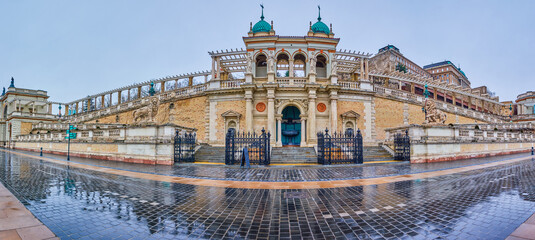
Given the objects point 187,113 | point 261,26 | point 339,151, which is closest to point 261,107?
point 187,113

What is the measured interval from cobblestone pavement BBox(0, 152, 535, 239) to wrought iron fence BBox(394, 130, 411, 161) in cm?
723

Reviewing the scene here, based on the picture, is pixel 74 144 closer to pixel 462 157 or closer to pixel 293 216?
pixel 293 216

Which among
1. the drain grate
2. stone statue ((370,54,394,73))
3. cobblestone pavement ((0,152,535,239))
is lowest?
the drain grate

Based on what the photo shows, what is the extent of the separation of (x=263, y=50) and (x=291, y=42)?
10.4ft

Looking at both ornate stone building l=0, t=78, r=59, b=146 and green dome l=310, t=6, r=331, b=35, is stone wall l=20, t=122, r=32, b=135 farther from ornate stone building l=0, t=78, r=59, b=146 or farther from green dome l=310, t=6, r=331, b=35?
→ green dome l=310, t=6, r=331, b=35

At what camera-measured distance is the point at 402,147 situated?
15406 mm

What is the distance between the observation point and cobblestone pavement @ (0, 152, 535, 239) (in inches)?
146

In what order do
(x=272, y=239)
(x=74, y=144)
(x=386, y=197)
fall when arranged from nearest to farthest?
(x=272, y=239), (x=386, y=197), (x=74, y=144)

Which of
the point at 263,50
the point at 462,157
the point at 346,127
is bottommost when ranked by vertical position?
the point at 462,157

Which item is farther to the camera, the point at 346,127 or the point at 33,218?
the point at 346,127

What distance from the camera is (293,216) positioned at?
4512 millimetres

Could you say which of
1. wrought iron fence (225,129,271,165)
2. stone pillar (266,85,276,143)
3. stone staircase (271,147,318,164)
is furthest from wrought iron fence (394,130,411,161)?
stone pillar (266,85,276,143)

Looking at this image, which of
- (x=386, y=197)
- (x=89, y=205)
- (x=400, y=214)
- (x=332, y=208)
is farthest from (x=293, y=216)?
(x=89, y=205)

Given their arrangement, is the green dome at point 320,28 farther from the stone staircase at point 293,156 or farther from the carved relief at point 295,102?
the stone staircase at point 293,156
